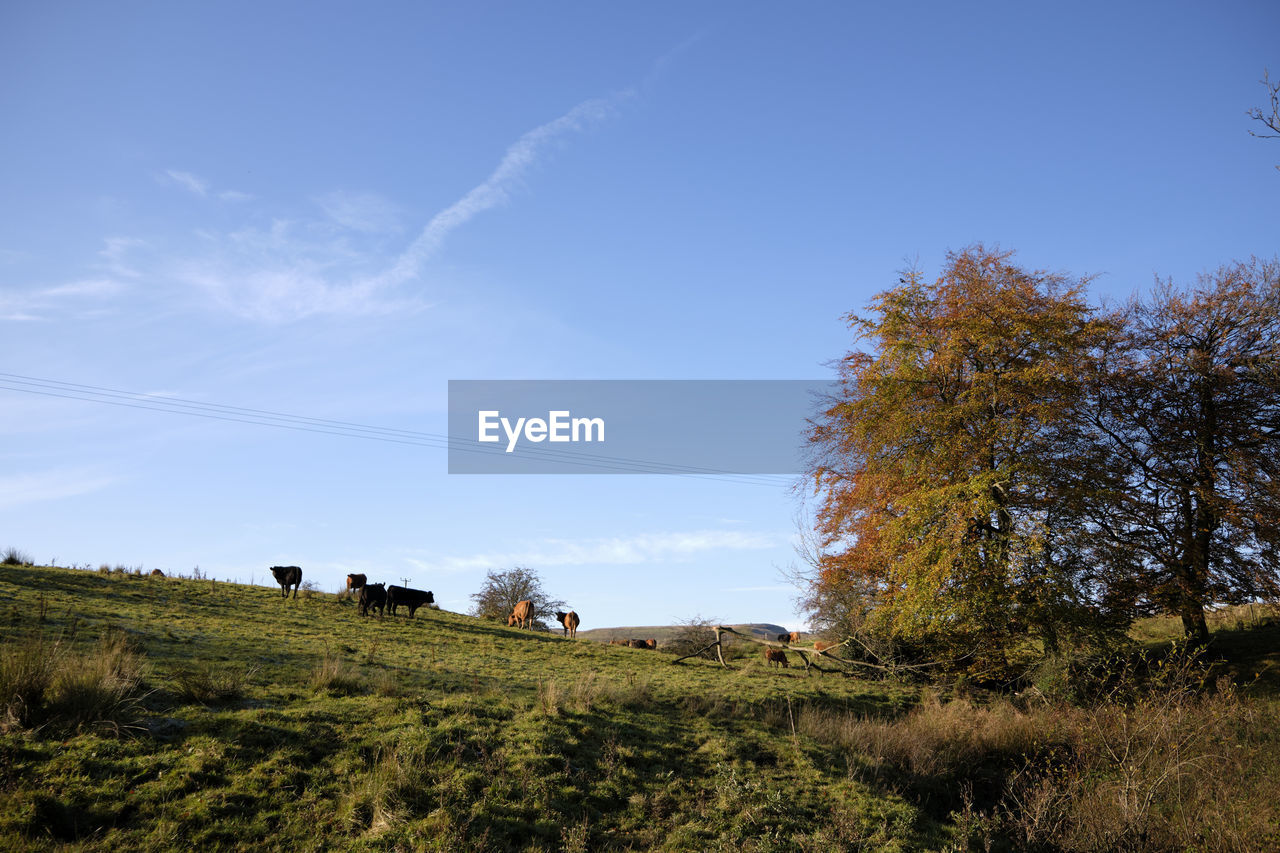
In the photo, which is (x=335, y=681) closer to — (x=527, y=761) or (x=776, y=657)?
(x=527, y=761)

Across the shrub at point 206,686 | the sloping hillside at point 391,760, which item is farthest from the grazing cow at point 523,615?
the shrub at point 206,686

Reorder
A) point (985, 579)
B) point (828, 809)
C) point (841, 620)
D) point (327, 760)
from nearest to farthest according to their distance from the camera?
point (327, 760) < point (828, 809) < point (985, 579) < point (841, 620)

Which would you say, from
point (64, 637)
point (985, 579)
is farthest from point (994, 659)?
point (64, 637)

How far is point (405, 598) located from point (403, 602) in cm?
24

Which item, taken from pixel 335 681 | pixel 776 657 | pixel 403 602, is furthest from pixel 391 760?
pixel 403 602

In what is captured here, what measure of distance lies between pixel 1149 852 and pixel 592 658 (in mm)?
17439

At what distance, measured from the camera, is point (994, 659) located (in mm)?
25000

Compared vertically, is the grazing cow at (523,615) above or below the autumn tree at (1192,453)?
below

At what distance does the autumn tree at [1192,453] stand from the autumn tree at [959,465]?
2295 millimetres

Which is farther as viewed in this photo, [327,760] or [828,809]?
[828,809]

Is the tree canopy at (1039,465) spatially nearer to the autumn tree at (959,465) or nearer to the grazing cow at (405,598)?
the autumn tree at (959,465)

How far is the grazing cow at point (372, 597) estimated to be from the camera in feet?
101

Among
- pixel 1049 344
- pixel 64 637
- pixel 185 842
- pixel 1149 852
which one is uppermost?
pixel 1049 344

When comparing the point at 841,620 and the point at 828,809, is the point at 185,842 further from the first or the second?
the point at 841,620
